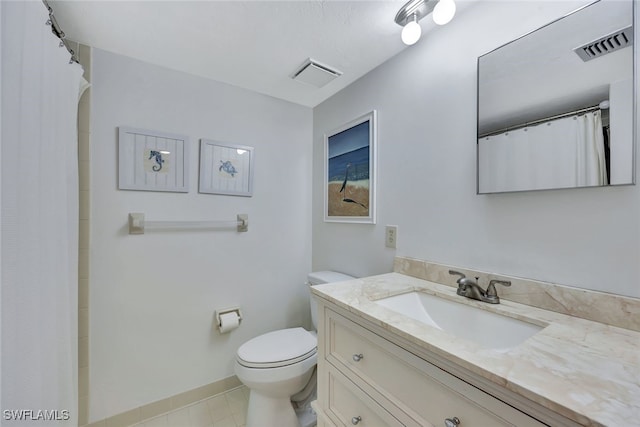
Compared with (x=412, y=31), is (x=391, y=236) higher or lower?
lower

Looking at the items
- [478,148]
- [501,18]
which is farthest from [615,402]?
[501,18]

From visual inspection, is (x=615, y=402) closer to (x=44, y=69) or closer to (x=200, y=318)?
(x=44, y=69)

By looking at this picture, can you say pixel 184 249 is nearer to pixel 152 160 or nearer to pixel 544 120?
pixel 152 160

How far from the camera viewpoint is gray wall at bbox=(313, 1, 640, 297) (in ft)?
2.40

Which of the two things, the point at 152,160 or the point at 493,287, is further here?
the point at 152,160

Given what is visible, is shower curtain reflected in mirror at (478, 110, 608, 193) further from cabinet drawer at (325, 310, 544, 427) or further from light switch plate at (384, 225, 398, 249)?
cabinet drawer at (325, 310, 544, 427)

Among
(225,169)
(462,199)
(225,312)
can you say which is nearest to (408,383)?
(462,199)

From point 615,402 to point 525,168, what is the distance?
0.71 metres

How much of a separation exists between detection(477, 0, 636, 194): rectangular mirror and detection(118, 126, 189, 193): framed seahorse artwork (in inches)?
62.5

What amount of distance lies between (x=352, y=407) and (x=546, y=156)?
1069 millimetres

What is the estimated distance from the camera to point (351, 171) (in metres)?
1.63

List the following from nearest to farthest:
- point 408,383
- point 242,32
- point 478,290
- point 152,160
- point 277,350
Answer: point 408,383 → point 478,290 → point 242,32 → point 277,350 → point 152,160

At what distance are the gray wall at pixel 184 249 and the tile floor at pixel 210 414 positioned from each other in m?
0.12

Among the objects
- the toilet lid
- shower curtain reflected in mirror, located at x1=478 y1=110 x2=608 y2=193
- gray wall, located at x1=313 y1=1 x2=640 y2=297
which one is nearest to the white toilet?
the toilet lid
